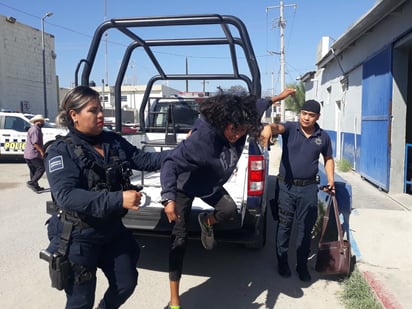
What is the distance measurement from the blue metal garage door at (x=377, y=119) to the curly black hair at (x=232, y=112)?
524 centimetres

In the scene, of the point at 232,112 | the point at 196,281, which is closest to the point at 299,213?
the point at 196,281

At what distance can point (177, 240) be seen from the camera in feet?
9.95

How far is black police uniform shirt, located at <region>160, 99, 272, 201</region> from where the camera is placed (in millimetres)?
2625

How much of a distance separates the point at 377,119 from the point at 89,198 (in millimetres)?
7017

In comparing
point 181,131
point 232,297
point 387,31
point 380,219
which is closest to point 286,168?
point 232,297

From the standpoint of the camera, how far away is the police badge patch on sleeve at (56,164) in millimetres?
2010

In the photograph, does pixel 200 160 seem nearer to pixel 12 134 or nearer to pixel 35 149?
pixel 35 149

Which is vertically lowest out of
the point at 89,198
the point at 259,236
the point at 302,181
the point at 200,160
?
the point at 259,236

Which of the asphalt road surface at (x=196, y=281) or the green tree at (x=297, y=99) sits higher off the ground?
the green tree at (x=297, y=99)

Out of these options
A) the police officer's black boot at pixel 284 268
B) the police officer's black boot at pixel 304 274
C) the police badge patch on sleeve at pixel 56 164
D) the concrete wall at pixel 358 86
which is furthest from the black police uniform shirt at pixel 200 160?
the concrete wall at pixel 358 86

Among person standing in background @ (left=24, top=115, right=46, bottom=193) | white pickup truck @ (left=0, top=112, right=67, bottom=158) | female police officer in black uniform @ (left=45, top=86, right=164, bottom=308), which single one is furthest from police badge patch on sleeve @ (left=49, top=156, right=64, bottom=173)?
white pickup truck @ (left=0, top=112, right=67, bottom=158)

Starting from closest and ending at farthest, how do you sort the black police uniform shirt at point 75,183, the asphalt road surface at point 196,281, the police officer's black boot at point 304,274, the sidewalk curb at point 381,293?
the black police uniform shirt at point 75,183, the sidewalk curb at point 381,293, the asphalt road surface at point 196,281, the police officer's black boot at point 304,274

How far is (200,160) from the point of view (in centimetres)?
267

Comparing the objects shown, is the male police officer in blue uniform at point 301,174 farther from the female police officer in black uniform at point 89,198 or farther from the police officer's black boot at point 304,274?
the female police officer in black uniform at point 89,198
